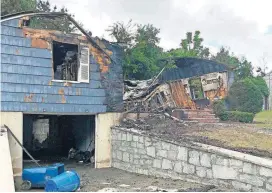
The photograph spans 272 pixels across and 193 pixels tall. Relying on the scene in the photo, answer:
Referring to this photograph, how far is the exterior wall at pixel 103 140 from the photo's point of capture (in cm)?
1319

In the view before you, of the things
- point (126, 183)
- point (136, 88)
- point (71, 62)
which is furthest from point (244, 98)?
point (126, 183)

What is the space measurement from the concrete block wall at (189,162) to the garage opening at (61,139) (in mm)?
2381

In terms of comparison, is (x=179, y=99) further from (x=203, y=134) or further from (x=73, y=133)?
(x=203, y=134)

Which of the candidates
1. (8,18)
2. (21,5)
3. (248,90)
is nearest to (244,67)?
(248,90)

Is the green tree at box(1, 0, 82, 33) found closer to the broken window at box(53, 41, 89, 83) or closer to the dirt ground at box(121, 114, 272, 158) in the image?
the broken window at box(53, 41, 89, 83)

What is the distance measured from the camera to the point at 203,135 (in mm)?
10977

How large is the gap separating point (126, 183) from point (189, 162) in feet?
6.73

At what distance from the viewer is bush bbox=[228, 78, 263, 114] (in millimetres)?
24719

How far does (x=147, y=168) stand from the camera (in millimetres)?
11430

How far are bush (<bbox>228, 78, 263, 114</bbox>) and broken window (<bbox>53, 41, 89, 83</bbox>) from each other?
14.3m

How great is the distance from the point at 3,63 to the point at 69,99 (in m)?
2.59

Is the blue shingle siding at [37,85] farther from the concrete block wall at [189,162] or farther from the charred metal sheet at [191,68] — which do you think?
the charred metal sheet at [191,68]

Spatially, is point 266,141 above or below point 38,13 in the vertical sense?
below

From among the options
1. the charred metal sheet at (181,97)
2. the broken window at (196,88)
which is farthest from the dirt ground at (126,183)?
the broken window at (196,88)
